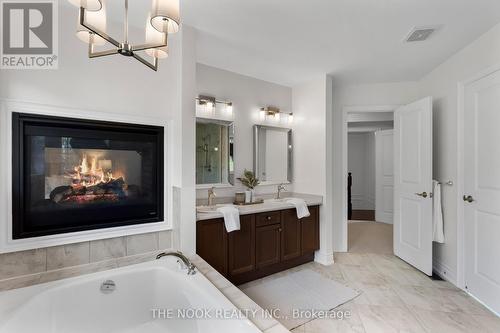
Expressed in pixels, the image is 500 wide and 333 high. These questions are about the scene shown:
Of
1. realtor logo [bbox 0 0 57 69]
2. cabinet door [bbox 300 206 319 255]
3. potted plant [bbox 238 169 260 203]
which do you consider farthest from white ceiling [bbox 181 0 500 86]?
cabinet door [bbox 300 206 319 255]

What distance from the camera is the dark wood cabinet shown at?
2287 mm

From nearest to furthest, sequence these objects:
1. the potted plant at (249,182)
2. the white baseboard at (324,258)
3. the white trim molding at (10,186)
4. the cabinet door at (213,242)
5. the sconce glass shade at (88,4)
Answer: the sconce glass shade at (88,4)
the white trim molding at (10,186)
the cabinet door at (213,242)
the potted plant at (249,182)
the white baseboard at (324,258)

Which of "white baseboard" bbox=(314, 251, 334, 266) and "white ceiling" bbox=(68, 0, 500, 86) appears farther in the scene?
"white baseboard" bbox=(314, 251, 334, 266)

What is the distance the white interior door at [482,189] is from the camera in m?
2.09

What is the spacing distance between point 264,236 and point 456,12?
2.63m

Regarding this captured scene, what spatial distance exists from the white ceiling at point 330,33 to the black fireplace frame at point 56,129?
108 cm

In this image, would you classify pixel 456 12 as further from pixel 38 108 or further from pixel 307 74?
pixel 38 108

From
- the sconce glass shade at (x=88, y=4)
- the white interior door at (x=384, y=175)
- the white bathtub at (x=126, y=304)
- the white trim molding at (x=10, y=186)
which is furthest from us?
the white interior door at (x=384, y=175)

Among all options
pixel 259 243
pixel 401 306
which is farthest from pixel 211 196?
pixel 401 306

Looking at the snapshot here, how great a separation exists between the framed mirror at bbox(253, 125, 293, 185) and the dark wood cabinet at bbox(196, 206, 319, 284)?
2.10ft

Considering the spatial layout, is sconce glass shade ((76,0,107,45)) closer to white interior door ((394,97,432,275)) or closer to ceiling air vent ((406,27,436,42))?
ceiling air vent ((406,27,436,42))

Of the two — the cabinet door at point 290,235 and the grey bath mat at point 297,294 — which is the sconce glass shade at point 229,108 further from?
the grey bath mat at point 297,294

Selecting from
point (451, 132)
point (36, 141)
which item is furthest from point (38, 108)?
point (451, 132)

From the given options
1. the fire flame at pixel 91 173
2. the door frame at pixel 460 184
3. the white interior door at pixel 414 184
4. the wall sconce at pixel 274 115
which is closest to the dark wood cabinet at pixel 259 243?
the fire flame at pixel 91 173
